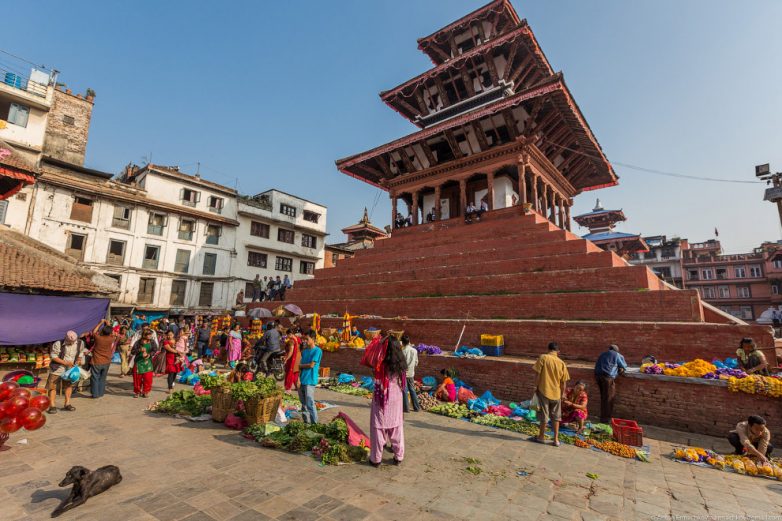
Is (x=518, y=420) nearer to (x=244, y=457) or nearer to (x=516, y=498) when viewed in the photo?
(x=516, y=498)

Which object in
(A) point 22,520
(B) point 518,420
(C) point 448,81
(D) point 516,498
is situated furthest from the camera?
(C) point 448,81

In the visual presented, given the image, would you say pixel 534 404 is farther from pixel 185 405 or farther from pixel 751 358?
pixel 185 405

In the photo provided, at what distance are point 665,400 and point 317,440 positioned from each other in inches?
254

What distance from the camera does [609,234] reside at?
101 feet

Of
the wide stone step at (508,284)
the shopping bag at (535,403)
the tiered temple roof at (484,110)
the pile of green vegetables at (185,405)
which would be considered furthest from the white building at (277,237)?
the shopping bag at (535,403)

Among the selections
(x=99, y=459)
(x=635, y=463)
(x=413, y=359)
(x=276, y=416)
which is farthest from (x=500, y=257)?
(x=99, y=459)

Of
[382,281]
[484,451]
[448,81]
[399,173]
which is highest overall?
[448,81]

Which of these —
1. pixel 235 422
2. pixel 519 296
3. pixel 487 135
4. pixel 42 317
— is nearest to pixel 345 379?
pixel 235 422

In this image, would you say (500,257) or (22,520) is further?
(500,257)

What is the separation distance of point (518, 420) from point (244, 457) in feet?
16.6

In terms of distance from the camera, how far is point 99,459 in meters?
4.81

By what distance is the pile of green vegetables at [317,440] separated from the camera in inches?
193

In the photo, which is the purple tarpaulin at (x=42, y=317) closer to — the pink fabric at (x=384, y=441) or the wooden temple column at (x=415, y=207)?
the pink fabric at (x=384, y=441)

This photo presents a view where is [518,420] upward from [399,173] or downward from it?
downward
